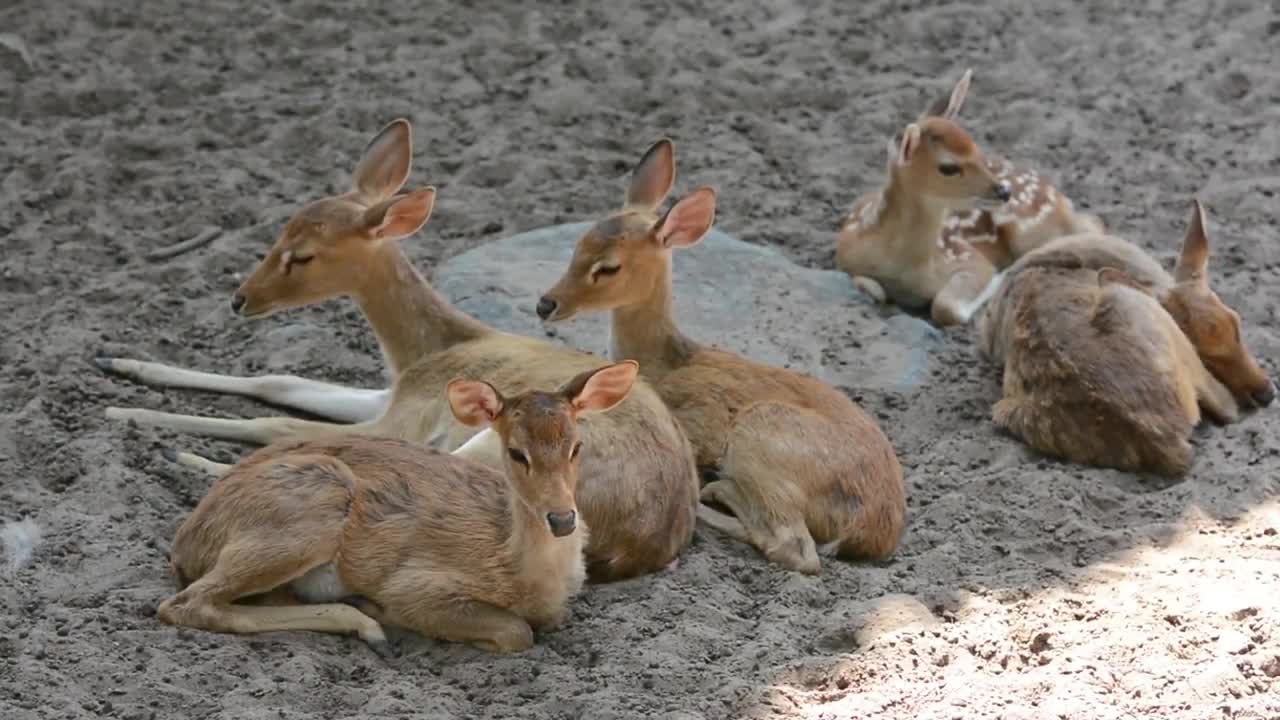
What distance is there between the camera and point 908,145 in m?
8.06

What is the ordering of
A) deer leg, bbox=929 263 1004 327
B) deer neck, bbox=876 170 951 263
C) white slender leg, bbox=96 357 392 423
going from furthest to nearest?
deer neck, bbox=876 170 951 263, deer leg, bbox=929 263 1004 327, white slender leg, bbox=96 357 392 423

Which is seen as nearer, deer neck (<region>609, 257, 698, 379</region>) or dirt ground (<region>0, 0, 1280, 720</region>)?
dirt ground (<region>0, 0, 1280, 720</region>)

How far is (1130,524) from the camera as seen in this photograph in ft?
20.1

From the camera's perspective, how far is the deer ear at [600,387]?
5062mm

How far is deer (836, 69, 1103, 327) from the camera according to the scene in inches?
319

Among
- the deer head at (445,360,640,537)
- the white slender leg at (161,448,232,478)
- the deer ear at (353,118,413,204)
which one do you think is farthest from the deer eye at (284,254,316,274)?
the deer head at (445,360,640,537)

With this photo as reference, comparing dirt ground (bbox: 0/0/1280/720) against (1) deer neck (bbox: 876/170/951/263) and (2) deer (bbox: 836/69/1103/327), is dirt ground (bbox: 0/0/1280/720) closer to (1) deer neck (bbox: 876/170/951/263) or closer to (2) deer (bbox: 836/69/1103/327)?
(2) deer (bbox: 836/69/1103/327)

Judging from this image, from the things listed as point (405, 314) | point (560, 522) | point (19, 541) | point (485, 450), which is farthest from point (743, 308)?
point (19, 541)

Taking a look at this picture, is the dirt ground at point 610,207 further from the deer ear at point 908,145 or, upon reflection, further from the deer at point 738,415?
the deer ear at point 908,145

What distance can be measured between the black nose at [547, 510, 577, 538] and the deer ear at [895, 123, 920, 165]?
144 inches

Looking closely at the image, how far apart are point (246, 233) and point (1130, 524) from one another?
3797 mm

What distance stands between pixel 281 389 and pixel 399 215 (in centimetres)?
82

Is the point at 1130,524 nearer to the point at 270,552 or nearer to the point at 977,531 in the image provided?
the point at 977,531

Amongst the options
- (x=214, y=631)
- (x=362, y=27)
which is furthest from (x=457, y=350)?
(x=362, y=27)
